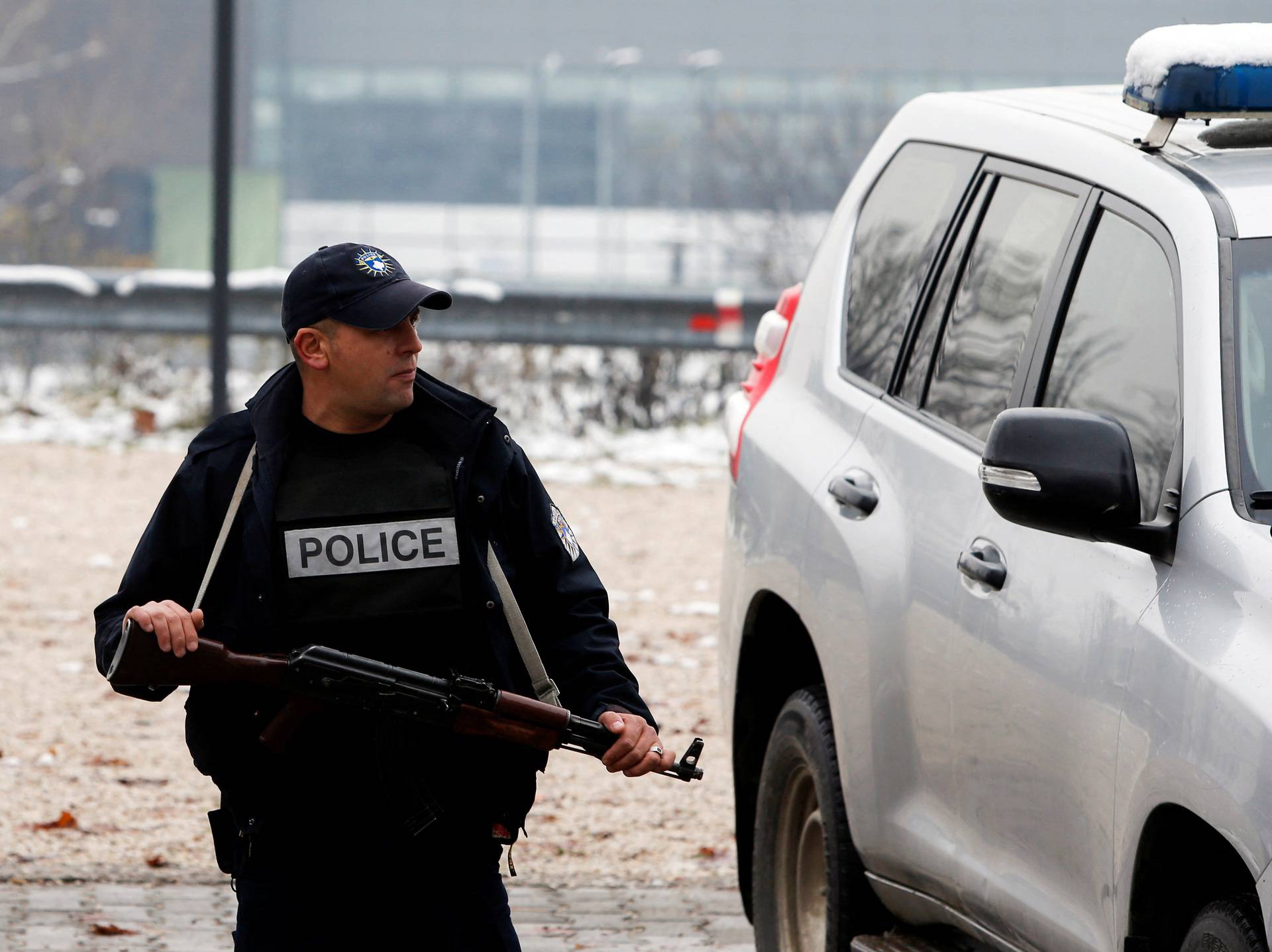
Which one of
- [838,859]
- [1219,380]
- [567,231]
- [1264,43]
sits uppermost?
[1264,43]

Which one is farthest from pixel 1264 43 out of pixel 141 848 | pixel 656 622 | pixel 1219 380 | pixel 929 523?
pixel 656 622

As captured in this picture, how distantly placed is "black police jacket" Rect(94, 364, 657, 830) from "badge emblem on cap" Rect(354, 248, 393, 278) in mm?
202

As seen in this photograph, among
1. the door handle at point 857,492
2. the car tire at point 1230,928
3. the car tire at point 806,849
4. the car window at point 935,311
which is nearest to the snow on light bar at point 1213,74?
the car window at point 935,311

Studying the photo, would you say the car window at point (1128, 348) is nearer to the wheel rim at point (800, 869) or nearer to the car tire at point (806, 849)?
the car tire at point (806, 849)

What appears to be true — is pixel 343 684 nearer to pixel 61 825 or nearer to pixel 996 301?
pixel 996 301

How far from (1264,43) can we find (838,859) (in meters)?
1.74

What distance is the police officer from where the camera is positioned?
126 inches

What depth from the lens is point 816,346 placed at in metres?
4.60

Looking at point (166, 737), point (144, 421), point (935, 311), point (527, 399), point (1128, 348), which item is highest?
point (1128, 348)

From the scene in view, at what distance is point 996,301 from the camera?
12.5 feet

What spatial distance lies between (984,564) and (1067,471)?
0.57 metres

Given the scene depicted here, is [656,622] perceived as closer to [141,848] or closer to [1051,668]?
[141,848]

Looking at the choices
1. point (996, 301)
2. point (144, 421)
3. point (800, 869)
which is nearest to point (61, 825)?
point (800, 869)

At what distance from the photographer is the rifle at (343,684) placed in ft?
9.98
